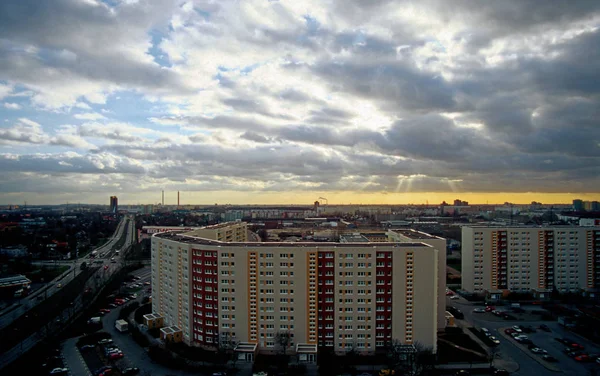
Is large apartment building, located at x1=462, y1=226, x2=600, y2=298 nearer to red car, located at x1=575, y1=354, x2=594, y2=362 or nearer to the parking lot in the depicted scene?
red car, located at x1=575, y1=354, x2=594, y2=362

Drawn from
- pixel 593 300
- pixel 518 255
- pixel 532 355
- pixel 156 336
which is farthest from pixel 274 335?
pixel 593 300

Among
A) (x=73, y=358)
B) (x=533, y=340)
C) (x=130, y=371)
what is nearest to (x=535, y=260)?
(x=533, y=340)

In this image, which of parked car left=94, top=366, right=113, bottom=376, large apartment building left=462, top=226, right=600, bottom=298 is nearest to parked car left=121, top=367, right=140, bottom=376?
parked car left=94, top=366, right=113, bottom=376

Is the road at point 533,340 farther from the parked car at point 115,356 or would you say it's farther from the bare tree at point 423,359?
the parked car at point 115,356

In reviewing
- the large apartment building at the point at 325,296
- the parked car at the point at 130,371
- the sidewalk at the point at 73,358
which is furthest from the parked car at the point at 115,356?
the large apartment building at the point at 325,296

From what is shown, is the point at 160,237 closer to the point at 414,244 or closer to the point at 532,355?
the point at 414,244

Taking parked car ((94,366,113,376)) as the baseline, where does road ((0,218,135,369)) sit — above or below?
below
